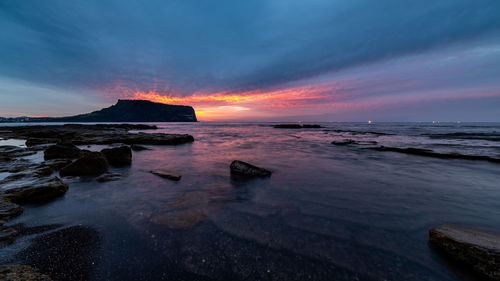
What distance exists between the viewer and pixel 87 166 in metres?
7.35

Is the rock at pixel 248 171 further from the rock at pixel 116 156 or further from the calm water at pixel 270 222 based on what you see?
the rock at pixel 116 156

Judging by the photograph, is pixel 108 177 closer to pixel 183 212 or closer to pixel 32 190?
pixel 32 190

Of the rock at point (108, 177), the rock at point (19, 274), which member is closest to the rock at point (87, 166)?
the rock at point (108, 177)

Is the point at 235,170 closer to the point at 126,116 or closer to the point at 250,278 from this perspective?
the point at 250,278

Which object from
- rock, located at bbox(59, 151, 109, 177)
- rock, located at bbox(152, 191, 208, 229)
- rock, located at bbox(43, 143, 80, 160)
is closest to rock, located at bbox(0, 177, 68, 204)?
rock, located at bbox(59, 151, 109, 177)

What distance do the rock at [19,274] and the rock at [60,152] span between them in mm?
10979

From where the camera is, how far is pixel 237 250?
10.3 ft

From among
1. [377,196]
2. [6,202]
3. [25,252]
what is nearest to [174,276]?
[25,252]

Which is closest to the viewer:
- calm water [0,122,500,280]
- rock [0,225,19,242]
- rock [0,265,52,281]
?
rock [0,265,52,281]

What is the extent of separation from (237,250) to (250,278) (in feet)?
2.13

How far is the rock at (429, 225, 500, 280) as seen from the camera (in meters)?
2.59

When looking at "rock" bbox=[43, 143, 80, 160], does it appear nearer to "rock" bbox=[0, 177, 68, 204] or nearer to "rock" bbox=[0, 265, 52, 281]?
"rock" bbox=[0, 177, 68, 204]

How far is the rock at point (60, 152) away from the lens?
31.7ft

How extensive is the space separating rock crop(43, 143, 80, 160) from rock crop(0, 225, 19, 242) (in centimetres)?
887
